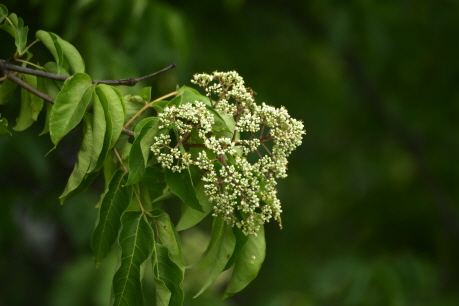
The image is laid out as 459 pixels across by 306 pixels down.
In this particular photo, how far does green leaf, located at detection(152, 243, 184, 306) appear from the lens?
160cm

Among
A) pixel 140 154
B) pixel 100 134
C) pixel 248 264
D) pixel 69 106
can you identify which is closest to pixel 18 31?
pixel 69 106

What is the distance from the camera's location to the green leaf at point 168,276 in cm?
160

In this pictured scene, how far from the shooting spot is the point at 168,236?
1688 millimetres

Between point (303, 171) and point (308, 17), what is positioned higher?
point (308, 17)

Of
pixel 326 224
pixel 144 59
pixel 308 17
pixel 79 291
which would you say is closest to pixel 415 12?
pixel 308 17

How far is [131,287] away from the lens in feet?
5.19

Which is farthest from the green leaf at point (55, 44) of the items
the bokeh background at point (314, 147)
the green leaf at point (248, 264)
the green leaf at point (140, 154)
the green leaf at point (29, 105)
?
the bokeh background at point (314, 147)

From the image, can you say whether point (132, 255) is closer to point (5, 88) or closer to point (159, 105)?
point (159, 105)

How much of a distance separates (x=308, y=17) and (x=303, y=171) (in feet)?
5.32

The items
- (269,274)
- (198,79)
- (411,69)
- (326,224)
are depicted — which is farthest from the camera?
(326,224)

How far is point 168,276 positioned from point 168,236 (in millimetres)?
124

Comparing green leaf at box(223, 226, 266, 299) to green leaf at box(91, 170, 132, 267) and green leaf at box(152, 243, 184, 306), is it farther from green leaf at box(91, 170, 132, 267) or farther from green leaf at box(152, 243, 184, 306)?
green leaf at box(91, 170, 132, 267)

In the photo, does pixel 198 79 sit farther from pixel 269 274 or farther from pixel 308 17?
pixel 269 274

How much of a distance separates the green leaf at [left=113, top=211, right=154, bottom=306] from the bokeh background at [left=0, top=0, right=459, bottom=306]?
65.5 inches
